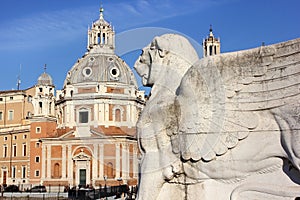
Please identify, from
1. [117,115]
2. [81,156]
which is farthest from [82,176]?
[117,115]

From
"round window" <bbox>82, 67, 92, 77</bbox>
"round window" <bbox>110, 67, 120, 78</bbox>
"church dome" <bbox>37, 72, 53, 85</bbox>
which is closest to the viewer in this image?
"round window" <bbox>82, 67, 92, 77</bbox>

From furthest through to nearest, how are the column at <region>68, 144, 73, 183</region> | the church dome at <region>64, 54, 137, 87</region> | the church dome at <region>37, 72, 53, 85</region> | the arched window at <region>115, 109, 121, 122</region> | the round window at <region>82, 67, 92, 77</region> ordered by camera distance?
the church dome at <region>37, 72, 53, 85</region> < the round window at <region>82, 67, 92, 77</region> < the church dome at <region>64, 54, 137, 87</region> < the arched window at <region>115, 109, 121, 122</region> < the column at <region>68, 144, 73, 183</region>

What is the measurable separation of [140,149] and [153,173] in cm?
39

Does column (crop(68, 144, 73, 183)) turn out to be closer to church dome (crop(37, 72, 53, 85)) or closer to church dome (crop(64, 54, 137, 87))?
church dome (crop(64, 54, 137, 87))

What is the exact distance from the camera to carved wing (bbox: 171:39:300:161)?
4.43 metres

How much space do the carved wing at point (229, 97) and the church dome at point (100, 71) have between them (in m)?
44.7

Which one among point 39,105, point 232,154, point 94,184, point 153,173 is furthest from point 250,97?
point 39,105

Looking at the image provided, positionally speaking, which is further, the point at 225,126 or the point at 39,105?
the point at 39,105

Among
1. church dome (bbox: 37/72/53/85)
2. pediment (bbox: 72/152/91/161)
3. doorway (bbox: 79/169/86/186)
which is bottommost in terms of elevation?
doorway (bbox: 79/169/86/186)

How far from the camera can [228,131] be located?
4.58 metres

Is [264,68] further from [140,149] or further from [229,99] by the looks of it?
[140,149]

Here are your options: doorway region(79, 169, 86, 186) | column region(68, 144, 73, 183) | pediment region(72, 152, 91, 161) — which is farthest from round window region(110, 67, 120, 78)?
doorway region(79, 169, 86, 186)

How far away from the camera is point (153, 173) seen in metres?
4.70

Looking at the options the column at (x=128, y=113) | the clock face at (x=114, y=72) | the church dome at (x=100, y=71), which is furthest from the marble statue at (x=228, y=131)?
the clock face at (x=114, y=72)
